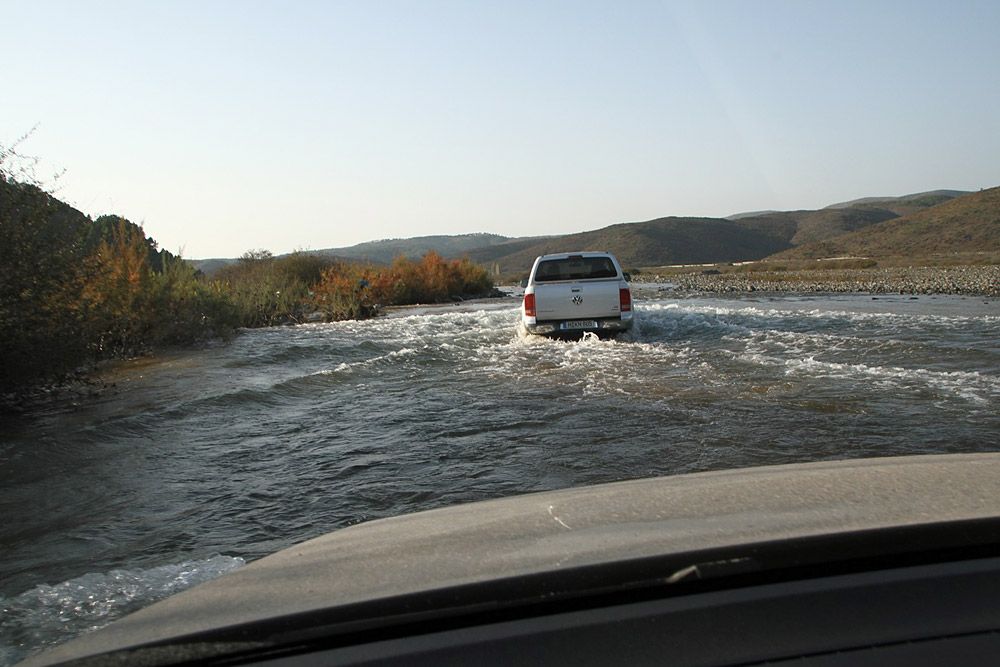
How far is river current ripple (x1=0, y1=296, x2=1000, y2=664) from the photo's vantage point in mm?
4270

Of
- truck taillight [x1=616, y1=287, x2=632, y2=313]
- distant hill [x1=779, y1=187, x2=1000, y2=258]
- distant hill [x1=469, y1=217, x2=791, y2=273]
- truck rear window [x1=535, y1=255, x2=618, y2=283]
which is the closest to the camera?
truck taillight [x1=616, y1=287, x2=632, y2=313]

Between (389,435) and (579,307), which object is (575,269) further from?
(389,435)

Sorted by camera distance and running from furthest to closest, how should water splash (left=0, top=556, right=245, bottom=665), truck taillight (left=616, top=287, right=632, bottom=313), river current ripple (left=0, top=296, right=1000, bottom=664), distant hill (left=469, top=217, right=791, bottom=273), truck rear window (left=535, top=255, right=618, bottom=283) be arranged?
1. distant hill (left=469, top=217, right=791, bottom=273)
2. truck rear window (left=535, top=255, right=618, bottom=283)
3. truck taillight (left=616, top=287, right=632, bottom=313)
4. river current ripple (left=0, top=296, right=1000, bottom=664)
5. water splash (left=0, top=556, right=245, bottom=665)

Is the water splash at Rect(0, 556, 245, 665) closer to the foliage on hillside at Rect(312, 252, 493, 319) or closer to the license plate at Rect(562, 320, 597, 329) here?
the license plate at Rect(562, 320, 597, 329)

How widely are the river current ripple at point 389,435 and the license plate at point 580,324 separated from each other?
414 mm

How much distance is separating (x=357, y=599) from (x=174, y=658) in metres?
0.29

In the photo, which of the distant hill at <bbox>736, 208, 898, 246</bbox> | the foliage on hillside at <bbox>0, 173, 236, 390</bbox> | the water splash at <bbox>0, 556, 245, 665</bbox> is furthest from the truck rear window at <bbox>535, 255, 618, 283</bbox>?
the distant hill at <bbox>736, 208, 898, 246</bbox>

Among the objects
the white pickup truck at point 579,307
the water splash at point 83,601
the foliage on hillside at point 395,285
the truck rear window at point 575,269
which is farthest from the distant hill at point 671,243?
the water splash at point 83,601

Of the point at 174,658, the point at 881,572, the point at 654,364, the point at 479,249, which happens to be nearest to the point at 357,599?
the point at 174,658

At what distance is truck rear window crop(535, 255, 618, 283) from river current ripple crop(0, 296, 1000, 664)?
1.55 meters

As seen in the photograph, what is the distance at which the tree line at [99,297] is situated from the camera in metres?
8.84

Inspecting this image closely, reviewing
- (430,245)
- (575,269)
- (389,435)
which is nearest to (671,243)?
(430,245)

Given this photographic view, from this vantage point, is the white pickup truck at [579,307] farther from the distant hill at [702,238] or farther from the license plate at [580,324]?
the distant hill at [702,238]

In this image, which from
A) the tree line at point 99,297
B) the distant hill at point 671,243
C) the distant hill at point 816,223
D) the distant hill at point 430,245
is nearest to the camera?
the tree line at point 99,297
